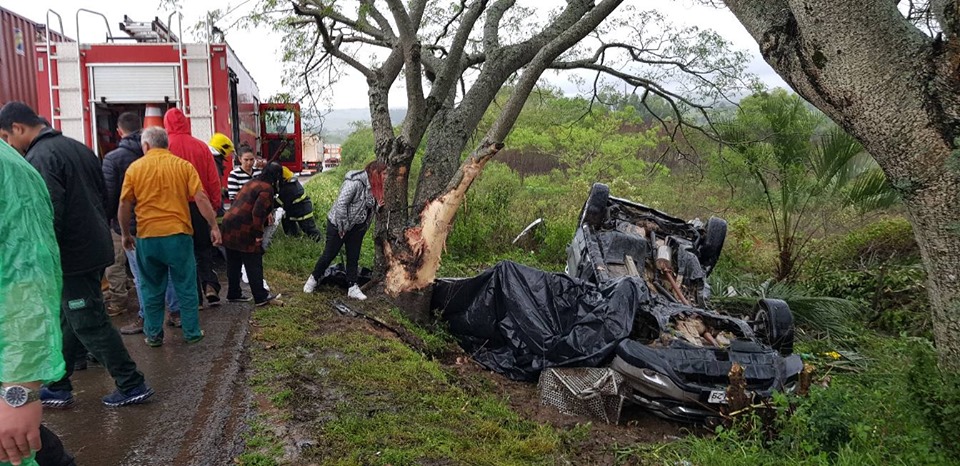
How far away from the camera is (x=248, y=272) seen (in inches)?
240

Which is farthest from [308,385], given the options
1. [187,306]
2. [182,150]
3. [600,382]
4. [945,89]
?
[945,89]

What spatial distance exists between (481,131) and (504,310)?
570 inches

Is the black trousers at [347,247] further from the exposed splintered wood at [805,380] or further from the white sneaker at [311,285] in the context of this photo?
the exposed splintered wood at [805,380]

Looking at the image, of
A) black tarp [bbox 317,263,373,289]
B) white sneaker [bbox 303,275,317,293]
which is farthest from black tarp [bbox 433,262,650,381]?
white sneaker [bbox 303,275,317,293]

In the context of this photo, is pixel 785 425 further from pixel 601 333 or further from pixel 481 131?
pixel 481 131

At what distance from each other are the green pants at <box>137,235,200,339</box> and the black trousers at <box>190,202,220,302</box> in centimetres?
114

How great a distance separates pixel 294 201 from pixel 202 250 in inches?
108

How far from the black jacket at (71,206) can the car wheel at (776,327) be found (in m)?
5.21

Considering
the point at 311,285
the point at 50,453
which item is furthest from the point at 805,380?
the point at 311,285

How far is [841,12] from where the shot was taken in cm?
342

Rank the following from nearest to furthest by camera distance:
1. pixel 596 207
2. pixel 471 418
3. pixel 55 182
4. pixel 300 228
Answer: pixel 55 182, pixel 471 418, pixel 596 207, pixel 300 228

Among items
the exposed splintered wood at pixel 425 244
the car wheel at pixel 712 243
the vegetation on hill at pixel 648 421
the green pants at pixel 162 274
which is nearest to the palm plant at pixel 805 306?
the vegetation on hill at pixel 648 421

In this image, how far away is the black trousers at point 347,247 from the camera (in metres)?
6.70

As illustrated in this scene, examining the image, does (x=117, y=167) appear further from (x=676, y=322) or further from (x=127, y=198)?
(x=676, y=322)
